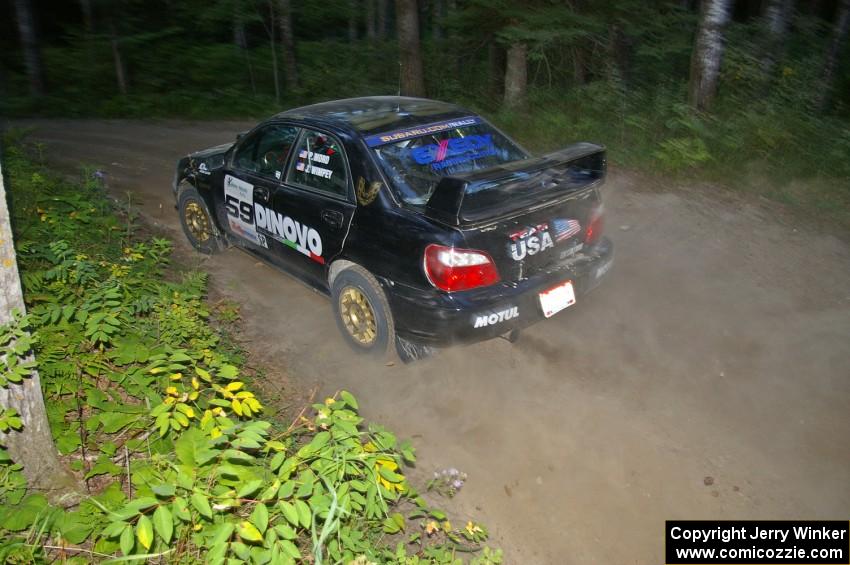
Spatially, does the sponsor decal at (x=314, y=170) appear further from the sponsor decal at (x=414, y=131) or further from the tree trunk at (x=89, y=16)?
the tree trunk at (x=89, y=16)

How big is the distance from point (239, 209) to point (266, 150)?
64 cm

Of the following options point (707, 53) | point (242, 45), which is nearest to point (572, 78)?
point (707, 53)

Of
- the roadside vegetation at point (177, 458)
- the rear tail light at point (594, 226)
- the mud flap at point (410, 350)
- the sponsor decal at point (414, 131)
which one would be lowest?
the mud flap at point (410, 350)

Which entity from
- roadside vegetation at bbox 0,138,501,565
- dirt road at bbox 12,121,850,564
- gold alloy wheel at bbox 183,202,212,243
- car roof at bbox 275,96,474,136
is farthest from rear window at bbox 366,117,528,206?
gold alloy wheel at bbox 183,202,212,243

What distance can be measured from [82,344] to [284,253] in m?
1.67

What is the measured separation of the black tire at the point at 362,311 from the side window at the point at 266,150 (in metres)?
1.17

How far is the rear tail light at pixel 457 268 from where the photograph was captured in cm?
405

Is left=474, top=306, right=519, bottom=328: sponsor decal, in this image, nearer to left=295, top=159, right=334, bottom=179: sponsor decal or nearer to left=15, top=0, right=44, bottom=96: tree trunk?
left=295, top=159, right=334, bottom=179: sponsor decal

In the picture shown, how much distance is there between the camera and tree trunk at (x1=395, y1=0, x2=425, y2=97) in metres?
12.3

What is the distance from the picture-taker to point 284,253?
17.8ft

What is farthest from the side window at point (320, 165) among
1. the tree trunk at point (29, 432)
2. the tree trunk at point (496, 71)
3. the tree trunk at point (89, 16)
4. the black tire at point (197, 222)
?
the tree trunk at point (89, 16)

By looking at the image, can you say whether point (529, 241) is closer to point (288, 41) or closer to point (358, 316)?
point (358, 316)

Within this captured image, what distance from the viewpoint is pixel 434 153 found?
477 cm

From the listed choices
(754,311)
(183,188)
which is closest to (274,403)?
(183,188)
